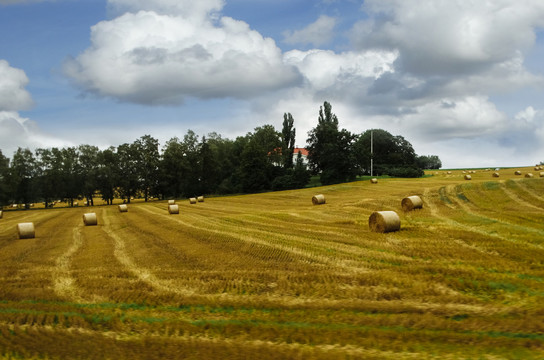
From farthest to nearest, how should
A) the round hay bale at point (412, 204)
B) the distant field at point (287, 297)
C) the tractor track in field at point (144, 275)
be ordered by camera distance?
the round hay bale at point (412, 204) → the tractor track in field at point (144, 275) → the distant field at point (287, 297)

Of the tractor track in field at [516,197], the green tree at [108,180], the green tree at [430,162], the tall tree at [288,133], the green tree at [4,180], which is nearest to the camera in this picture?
the tractor track in field at [516,197]

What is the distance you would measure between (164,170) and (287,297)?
84.1m

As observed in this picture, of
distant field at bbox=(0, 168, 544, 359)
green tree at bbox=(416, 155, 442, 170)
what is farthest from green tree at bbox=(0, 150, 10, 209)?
green tree at bbox=(416, 155, 442, 170)

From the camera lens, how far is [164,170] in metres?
87.6

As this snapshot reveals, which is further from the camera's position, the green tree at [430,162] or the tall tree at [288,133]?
the green tree at [430,162]

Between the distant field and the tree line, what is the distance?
67.7 m

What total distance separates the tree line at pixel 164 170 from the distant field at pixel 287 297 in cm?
6774

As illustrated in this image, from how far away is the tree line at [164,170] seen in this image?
8012 cm

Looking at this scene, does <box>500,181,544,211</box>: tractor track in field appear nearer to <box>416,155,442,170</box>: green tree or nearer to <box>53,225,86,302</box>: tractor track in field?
<box>53,225,86,302</box>: tractor track in field

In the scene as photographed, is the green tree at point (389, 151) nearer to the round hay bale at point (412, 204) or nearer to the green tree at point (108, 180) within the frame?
the green tree at point (108, 180)

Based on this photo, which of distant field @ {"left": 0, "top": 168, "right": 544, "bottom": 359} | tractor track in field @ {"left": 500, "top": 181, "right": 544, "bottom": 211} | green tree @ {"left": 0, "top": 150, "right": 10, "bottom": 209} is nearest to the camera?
distant field @ {"left": 0, "top": 168, "right": 544, "bottom": 359}

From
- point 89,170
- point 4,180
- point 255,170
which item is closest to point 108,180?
point 89,170

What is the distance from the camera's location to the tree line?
3155 inches

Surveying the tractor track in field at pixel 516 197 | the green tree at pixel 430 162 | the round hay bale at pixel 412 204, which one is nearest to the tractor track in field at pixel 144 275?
the round hay bale at pixel 412 204
